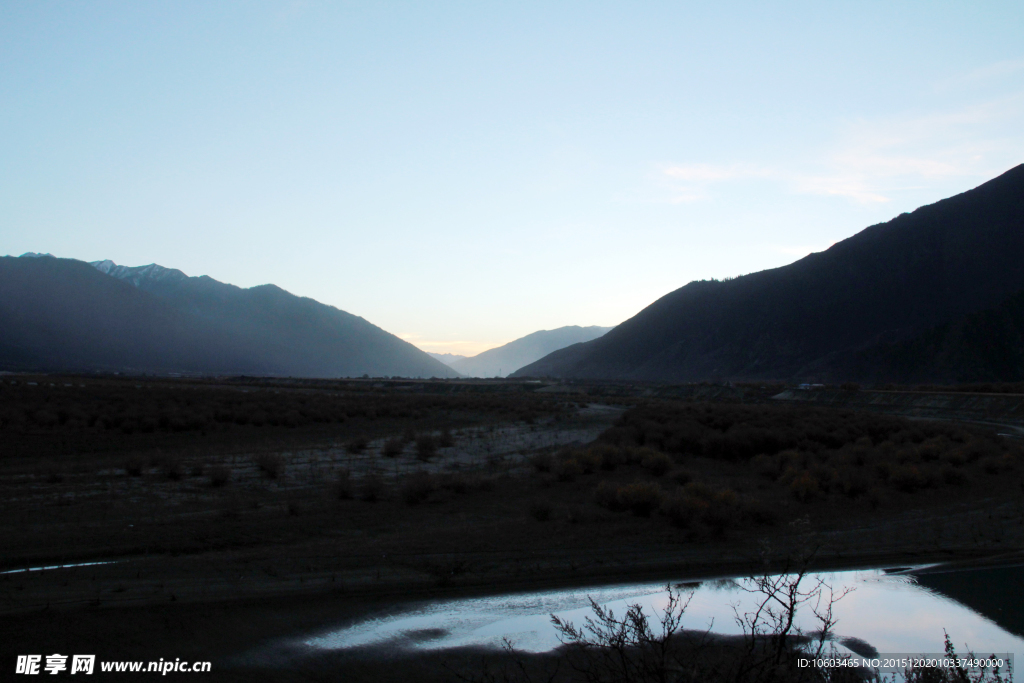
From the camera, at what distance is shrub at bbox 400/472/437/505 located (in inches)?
603

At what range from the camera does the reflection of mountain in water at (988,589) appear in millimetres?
9195

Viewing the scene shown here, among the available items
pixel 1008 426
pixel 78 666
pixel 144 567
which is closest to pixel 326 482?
pixel 144 567

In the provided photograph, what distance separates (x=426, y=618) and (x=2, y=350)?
545 feet

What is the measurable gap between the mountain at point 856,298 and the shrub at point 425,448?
8570 centimetres

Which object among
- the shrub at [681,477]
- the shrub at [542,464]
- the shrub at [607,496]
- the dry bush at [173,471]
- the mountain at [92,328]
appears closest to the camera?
the shrub at [607,496]

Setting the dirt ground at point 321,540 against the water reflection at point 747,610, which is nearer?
the dirt ground at point 321,540

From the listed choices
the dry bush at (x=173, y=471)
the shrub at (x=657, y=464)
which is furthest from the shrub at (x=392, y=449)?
the shrub at (x=657, y=464)

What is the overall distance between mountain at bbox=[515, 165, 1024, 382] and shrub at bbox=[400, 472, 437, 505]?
91.9 metres

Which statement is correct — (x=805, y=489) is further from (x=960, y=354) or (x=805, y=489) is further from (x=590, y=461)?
(x=960, y=354)

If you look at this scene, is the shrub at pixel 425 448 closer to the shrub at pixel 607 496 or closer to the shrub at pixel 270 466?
the shrub at pixel 270 466

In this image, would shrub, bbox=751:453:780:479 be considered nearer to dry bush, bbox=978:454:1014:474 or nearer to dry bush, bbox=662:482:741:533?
dry bush, bbox=662:482:741:533

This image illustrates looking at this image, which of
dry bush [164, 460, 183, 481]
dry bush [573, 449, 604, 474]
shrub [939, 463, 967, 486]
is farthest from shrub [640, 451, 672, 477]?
dry bush [164, 460, 183, 481]

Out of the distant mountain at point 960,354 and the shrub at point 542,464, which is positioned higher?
the distant mountain at point 960,354

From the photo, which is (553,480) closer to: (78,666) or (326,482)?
(326,482)
